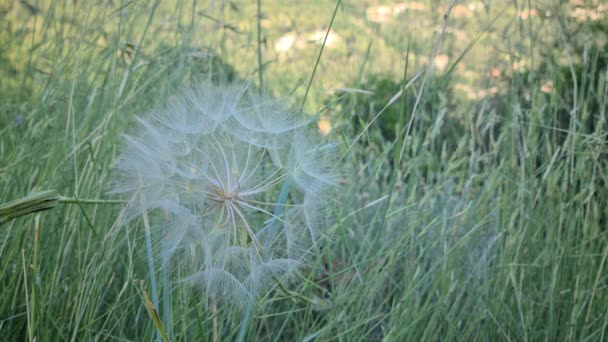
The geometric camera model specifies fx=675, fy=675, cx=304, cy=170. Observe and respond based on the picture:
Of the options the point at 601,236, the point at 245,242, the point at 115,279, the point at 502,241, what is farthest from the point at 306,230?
the point at 601,236

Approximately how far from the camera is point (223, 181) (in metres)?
1.43

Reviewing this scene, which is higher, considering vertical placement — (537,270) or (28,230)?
(28,230)

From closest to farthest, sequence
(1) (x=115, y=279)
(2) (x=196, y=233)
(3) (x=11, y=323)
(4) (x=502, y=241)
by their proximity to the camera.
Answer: (2) (x=196, y=233) < (3) (x=11, y=323) < (1) (x=115, y=279) < (4) (x=502, y=241)

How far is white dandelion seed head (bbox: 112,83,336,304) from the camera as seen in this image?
1.36 meters

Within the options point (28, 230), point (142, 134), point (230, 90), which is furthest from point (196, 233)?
point (28, 230)

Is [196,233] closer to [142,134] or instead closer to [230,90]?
[142,134]

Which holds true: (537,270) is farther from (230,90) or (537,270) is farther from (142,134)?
(142,134)

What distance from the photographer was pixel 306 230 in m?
1.50

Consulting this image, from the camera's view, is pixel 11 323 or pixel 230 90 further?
pixel 11 323

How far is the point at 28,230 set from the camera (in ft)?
6.29

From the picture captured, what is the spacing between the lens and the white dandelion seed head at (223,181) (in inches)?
53.6

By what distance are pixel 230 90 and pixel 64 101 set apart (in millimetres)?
1222

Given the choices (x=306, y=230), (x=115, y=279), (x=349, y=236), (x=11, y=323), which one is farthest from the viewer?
(x=349, y=236)


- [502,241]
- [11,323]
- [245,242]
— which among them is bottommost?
[11,323]
